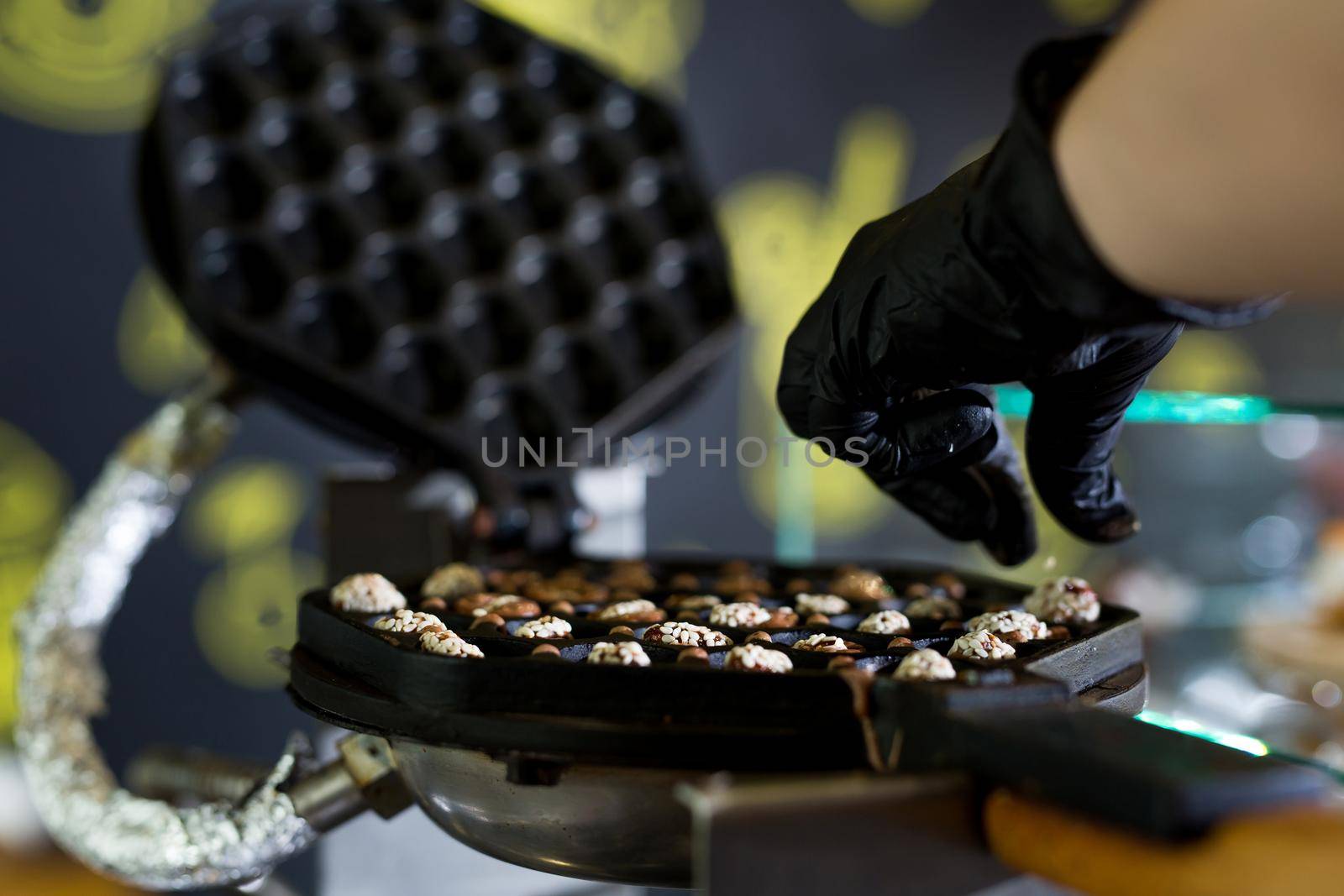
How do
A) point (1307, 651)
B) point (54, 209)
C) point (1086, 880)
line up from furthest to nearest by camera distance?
point (54, 209)
point (1307, 651)
point (1086, 880)

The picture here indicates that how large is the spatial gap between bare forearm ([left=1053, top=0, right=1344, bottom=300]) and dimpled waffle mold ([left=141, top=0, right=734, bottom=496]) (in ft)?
2.52

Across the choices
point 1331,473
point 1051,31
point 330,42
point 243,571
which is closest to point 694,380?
point 330,42

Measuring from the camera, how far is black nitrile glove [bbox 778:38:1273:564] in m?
0.49

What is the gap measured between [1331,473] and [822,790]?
1.24m

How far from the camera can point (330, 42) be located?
116 cm

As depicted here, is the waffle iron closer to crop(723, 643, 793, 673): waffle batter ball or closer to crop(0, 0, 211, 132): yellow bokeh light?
crop(723, 643, 793, 673): waffle batter ball

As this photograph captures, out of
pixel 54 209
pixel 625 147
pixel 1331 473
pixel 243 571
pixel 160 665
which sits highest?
pixel 625 147

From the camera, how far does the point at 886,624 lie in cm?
68

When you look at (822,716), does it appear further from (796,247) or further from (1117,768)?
(796,247)

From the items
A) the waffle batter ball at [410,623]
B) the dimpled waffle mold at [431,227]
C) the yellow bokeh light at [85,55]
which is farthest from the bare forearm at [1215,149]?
the yellow bokeh light at [85,55]

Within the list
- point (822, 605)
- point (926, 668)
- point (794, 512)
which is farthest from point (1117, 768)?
point (794, 512)

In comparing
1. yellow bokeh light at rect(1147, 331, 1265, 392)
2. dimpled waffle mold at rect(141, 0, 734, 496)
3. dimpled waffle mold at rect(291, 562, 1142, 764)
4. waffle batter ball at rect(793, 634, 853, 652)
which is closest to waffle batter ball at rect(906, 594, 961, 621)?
dimpled waffle mold at rect(291, 562, 1142, 764)

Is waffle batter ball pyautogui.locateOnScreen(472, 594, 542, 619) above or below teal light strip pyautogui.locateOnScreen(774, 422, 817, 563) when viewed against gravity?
above

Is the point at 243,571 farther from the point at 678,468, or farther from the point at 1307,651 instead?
the point at 1307,651
